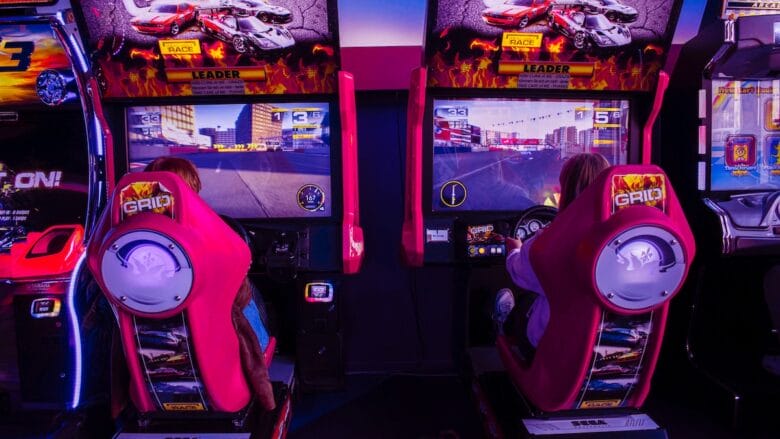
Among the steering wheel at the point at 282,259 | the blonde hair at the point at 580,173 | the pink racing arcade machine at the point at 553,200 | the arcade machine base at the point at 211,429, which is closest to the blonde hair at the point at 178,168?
the steering wheel at the point at 282,259

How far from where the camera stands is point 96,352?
231 cm

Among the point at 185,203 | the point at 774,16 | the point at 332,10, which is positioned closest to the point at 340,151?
the point at 332,10

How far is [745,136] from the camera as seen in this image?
8.64 ft

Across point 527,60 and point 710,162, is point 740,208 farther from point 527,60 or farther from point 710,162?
point 527,60

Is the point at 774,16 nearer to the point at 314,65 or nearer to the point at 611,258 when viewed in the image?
the point at 611,258

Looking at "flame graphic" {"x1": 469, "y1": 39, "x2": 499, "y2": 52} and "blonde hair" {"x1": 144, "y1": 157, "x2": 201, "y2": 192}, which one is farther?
"flame graphic" {"x1": 469, "y1": 39, "x2": 499, "y2": 52}

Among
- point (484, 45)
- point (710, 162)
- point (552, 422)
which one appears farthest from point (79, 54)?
point (710, 162)

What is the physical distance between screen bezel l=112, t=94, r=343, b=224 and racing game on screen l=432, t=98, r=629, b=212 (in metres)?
0.51

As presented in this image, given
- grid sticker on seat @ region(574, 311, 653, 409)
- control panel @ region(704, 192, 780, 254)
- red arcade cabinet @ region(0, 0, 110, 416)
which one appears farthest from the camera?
control panel @ region(704, 192, 780, 254)

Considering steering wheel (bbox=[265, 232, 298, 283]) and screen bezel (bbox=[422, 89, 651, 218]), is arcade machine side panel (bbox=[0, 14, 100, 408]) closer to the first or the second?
steering wheel (bbox=[265, 232, 298, 283])

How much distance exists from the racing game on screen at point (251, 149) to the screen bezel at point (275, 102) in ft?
0.08

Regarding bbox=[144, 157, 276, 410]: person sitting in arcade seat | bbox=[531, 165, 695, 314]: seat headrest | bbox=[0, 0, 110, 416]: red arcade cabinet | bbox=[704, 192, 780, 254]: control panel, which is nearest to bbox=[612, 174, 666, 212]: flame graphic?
bbox=[531, 165, 695, 314]: seat headrest

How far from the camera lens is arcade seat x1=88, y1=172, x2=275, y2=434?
1.51m

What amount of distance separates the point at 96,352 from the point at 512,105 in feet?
7.85
